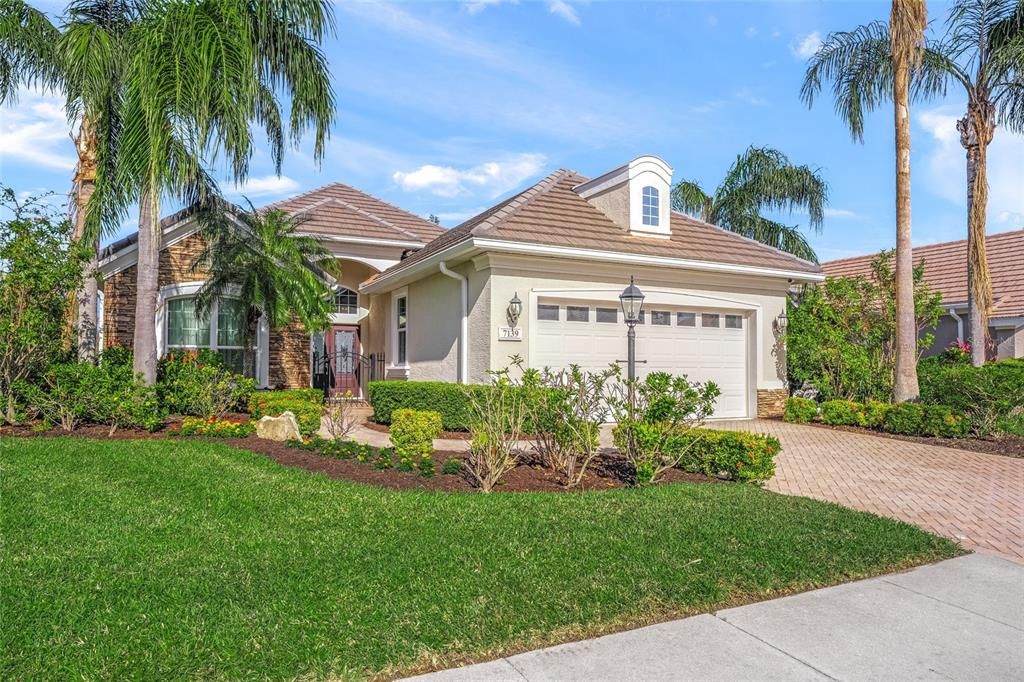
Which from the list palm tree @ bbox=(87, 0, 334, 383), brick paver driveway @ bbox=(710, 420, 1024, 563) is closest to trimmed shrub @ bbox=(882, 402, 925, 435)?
brick paver driveway @ bbox=(710, 420, 1024, 563)

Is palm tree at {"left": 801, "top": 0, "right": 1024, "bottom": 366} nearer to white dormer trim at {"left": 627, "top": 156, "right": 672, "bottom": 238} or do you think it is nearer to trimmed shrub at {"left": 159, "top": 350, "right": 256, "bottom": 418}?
white dormer trim at {"left": 627, "top": 156, "right": 672, "bottom": 238}

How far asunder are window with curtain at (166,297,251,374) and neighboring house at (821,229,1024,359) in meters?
17.7

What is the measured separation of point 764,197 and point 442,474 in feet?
69.3

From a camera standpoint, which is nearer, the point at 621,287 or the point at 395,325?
the point at 621,287

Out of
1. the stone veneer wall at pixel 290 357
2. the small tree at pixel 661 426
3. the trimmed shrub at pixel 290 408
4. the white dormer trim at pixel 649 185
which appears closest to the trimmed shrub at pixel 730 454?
the small tree at pixel 661 426

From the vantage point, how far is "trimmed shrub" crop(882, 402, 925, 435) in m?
11.8

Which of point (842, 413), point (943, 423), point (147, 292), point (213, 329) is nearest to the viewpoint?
point (147, 292)

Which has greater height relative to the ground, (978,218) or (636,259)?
(978,218)

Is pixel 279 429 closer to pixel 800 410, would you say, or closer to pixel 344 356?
pixel 344 356

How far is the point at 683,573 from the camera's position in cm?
436

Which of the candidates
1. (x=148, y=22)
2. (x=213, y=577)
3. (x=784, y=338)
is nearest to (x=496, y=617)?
(x=213, y=577)

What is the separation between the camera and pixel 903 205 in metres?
13.3

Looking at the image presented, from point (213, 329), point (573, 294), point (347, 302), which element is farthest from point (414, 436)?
point (347, 302)

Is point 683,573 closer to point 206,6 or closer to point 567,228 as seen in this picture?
point 567,228
